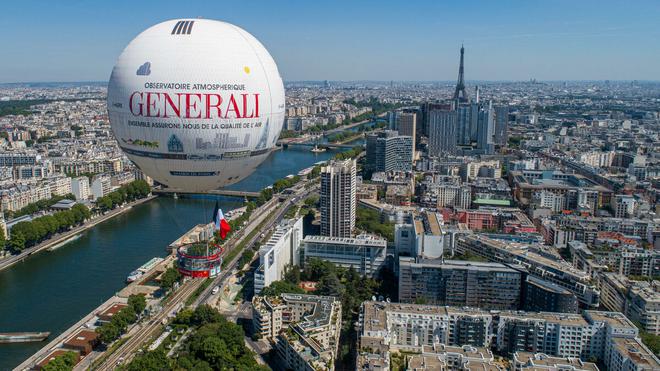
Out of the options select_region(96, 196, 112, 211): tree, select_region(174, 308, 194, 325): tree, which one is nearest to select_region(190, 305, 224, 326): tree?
select_region(174, 308, 194, 325): tree

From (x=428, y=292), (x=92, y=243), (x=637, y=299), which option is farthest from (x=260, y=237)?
(x=637, y=299)

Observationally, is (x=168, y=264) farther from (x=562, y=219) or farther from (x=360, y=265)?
(x=562, y=219)

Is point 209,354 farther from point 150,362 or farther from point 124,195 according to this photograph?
point 124,195

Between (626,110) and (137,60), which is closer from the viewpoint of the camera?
(137,60)

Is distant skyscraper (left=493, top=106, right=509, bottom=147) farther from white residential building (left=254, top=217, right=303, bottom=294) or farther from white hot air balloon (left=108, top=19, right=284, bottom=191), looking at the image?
white hot air balloon (left=108, top=19, right=284, bottom=191)

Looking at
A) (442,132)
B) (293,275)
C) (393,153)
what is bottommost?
(293,275)

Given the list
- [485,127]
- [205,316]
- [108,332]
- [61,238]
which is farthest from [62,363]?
[485,127]
